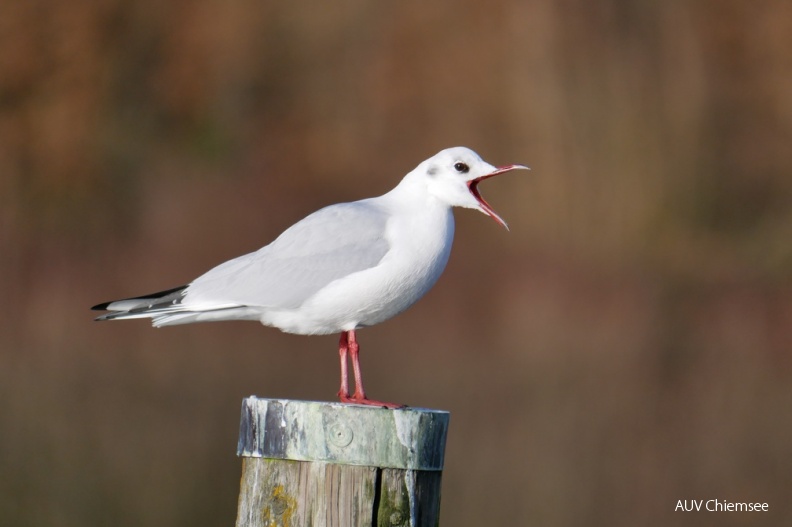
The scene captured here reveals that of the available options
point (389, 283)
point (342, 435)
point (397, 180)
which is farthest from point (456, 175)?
point (397, 180)

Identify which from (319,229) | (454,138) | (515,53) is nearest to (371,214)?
(319,229)

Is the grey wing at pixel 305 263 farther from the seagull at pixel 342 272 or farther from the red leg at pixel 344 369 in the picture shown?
the red leg at pixel 344 369

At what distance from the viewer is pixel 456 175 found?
428 cm

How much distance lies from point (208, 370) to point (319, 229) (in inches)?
210

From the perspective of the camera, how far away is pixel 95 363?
9.55m

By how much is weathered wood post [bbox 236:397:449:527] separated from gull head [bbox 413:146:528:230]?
105 cm

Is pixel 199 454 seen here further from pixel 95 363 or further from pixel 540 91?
pixel 540 91

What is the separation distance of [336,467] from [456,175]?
1.29m

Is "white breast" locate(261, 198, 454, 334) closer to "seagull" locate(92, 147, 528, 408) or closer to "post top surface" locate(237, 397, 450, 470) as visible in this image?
"seagull" locate(92, 147, 528, 408)

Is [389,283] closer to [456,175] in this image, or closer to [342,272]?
[342,272]

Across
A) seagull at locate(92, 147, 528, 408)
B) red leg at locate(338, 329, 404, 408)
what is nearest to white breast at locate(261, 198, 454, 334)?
seagull at locate(92, 147, 528, 408)

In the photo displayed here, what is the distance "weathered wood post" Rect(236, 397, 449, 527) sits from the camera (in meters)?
3.26

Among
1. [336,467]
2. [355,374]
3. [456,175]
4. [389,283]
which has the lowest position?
[336,467]

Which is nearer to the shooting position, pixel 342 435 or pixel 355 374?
pixel 342 435
